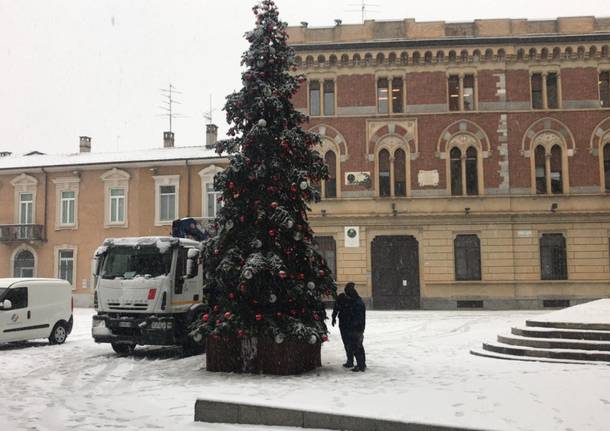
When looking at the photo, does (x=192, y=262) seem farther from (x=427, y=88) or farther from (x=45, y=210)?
(x=45, y=210)

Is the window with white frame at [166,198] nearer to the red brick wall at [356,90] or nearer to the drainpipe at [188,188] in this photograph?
the drainpipe at [188,188]

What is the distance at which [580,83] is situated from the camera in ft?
98.9

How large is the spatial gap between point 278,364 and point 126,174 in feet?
82.3

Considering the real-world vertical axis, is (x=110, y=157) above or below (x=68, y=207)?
above

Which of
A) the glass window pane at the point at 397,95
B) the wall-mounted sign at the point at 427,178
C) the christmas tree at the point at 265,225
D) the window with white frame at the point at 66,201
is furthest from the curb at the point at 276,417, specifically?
the window with white frame at the point at 66,201

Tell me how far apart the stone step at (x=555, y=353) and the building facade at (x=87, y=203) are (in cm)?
2175

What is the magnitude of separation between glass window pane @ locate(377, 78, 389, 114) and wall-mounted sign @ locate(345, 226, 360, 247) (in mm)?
6165

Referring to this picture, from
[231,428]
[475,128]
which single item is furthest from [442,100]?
[231,428]

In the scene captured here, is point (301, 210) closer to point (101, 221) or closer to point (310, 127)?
point (310, 127)

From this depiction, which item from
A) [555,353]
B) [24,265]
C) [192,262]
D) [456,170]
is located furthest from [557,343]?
[24,265]

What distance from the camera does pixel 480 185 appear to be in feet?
98.1

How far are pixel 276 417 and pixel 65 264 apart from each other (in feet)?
97.7

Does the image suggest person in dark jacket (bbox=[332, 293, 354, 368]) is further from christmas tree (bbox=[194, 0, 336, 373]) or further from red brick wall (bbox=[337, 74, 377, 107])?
red brick wall (bbox=[337, 74, 377, 107])

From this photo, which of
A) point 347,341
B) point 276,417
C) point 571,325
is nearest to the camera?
point 276,417
